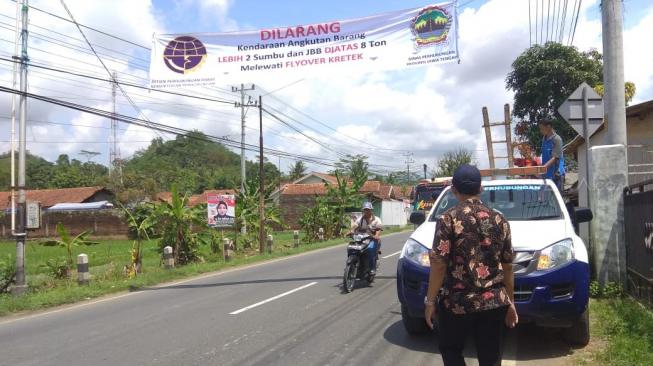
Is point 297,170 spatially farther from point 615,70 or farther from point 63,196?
point 615,70

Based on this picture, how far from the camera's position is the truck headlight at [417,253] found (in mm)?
5875

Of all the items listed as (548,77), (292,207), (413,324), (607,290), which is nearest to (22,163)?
(413,324)

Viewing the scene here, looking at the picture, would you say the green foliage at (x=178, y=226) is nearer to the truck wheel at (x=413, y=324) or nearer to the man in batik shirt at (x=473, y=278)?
the truck wheel at (x=413, y=324)

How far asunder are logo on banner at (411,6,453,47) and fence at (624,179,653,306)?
476cm

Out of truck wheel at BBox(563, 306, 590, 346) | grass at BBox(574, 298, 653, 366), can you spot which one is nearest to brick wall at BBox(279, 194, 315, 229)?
grass at BBox(574, 298, 653, 366)

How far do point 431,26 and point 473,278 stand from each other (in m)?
8.70

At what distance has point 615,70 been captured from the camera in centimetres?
859

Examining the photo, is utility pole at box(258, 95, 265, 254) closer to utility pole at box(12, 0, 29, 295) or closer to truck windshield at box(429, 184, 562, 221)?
utility pole at box(12, 0, 29, 295)

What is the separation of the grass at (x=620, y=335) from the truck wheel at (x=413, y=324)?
1.64 metres

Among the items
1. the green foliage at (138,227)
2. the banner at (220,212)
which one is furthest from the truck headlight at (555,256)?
the banner at (220,212)

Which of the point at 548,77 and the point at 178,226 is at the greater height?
the point at 548,77

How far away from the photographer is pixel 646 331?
5820mm

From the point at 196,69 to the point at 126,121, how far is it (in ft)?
15.9

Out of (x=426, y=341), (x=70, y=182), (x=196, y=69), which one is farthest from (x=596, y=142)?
(x=70, y=182)
